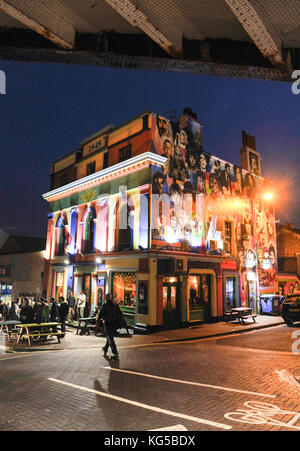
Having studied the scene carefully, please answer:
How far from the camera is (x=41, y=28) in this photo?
2.43 metres

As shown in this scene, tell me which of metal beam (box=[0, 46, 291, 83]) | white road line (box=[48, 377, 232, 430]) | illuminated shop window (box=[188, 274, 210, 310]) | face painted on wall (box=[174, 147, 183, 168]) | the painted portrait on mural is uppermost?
the painted portrait on mural

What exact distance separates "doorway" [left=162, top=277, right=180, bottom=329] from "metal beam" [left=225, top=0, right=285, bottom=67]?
14.8m

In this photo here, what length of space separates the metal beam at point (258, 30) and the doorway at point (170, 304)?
14.8 m

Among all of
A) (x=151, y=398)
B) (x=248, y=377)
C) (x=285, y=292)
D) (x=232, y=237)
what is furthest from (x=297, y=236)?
(x=151, y=398)

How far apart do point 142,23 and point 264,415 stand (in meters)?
5.93

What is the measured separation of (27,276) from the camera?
1153 inches

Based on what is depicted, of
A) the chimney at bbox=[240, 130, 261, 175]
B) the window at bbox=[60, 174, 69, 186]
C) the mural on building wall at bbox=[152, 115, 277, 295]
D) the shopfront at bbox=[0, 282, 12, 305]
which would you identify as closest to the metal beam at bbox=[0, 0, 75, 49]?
the mural on building wall at bbox=[152, 115, 277, 295]

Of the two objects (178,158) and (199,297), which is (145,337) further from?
(178,158)

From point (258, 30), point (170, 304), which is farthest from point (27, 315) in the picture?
point (258, 30)

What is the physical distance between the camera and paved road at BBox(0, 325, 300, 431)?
4934 mm

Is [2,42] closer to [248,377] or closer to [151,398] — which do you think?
[151,398]

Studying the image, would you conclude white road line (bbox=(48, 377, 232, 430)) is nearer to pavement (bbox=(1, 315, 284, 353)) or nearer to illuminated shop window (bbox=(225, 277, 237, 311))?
pavement (bbox=(1, 315, 284, 353))

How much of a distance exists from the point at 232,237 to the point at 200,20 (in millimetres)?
20905
